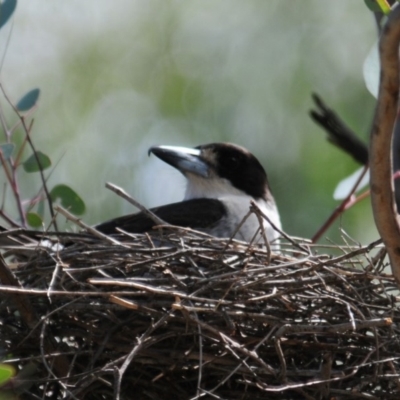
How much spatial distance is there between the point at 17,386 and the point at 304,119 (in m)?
8.87

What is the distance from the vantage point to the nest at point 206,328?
14.2ft

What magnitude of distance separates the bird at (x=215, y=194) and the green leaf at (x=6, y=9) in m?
1.47

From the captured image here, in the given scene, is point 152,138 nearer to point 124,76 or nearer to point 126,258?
point 124,76

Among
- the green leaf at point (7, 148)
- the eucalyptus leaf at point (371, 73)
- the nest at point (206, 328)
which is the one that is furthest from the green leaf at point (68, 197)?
the eucalyptus leaf at point (371, 73)

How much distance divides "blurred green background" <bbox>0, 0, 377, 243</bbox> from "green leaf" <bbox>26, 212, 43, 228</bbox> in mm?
4530

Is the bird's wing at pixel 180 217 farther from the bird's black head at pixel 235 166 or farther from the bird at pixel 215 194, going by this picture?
the bird's black head at pixel 235 166

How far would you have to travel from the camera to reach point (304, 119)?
1275 cm

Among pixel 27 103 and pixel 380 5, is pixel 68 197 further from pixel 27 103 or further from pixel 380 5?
pixel 380 5

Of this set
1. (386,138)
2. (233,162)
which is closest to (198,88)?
(233,162)

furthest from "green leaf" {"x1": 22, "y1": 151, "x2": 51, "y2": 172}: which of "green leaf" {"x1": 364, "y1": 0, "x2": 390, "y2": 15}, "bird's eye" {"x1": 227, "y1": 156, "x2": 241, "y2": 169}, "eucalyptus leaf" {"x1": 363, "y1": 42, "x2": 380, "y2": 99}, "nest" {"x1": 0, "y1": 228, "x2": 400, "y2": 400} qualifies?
"green leaf" {"x1": 364, "y1": 0, "x2": 390, "y2": 15}

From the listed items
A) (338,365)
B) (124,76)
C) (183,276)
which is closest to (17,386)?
(183,276)

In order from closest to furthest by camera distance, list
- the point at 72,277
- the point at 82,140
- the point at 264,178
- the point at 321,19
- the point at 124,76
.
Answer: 1. the point at 72,277
2. the point at 264,178
3. the point at 82,140
4. the point at 124,76
5. the point at 321,19

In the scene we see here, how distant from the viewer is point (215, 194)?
681 centimetres

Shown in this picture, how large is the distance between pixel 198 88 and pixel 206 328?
28.9 ft
